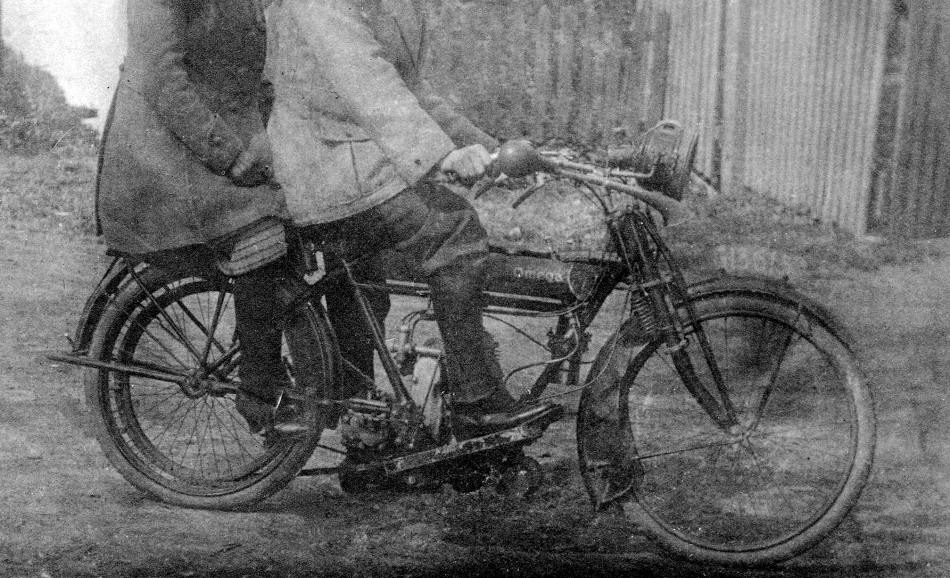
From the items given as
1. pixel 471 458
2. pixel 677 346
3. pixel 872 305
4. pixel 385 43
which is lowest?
pixel 872 305

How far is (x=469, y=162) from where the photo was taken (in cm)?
308

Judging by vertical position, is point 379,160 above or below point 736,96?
above

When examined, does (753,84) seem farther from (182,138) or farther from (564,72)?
(182,138)

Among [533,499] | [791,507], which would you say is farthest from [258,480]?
[791,507]

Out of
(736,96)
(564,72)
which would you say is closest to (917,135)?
(736,96)

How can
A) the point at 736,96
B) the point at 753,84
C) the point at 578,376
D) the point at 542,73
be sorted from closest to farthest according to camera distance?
the point at 578,376 → the point at 753,84 → the point at 736,96 → the point at 542,73

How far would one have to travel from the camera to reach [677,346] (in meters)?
3.26

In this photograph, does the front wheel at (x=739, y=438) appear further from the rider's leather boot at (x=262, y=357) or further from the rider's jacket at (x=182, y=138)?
the rider's jacket at (x=182, y=138)

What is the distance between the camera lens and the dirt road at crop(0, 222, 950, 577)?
3311 mm

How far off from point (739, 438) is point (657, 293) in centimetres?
Answer: 57

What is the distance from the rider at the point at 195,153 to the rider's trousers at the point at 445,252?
264 millimetres

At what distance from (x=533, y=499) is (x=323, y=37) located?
1880mm

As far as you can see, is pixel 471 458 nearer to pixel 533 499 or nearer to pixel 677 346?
pixel 533 499

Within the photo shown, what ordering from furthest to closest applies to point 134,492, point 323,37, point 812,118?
point 812,118 < point 134,492 < point 323,37
